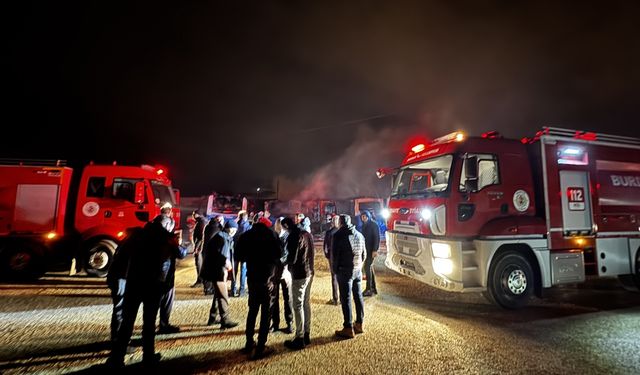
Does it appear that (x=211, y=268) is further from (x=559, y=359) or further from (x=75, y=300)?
(x=559, y=359)

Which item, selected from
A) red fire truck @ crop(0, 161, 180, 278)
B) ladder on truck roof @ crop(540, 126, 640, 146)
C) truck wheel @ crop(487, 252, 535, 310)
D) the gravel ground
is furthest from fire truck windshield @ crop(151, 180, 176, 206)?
ladder on truck roof @ crop(540, 126, 640, 146)

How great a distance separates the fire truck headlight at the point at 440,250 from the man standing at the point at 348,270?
69.0 inches

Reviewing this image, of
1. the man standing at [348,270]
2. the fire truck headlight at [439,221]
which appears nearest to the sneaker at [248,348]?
the man standing at [348,270]

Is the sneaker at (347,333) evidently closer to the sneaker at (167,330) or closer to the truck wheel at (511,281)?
the sneaker at (167,330)

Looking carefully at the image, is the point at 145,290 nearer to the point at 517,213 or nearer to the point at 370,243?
the point at 370,243

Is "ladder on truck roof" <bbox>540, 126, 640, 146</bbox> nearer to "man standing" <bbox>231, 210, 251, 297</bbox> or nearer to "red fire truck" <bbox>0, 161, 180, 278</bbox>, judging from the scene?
"man standing" <bbox>231, 210, 251, 297</bbox>

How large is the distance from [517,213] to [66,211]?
1131 cm

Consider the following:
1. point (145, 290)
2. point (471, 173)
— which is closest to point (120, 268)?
point (145, 290)

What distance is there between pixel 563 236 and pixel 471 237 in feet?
7.24

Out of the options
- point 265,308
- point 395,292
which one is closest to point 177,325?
point 265,308

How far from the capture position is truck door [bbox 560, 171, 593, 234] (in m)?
6.32

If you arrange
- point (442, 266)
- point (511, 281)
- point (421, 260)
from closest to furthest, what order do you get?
point (442, 266) → point (511, 281) → point (421, 260)

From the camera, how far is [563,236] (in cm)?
620

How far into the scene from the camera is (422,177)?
7141 millimetres
